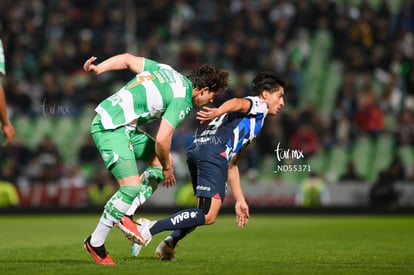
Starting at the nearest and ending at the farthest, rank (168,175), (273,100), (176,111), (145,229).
A: (176,111) → (168,175) → (145,229) → (273,100)

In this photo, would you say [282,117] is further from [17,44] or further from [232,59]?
[17,44]

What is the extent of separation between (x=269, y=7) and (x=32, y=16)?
6.47 m

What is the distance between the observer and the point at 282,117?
21.8 metres

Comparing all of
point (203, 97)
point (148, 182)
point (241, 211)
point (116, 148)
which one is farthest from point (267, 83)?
point (116, 148)

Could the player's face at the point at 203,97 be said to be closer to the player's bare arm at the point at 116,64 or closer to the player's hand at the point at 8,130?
the player's bare arm at the point at 116,64

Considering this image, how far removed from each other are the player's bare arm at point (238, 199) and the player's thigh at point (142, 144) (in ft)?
3.12

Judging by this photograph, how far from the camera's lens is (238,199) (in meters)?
10.5

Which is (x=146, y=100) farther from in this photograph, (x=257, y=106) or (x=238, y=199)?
(x=238, y=199)

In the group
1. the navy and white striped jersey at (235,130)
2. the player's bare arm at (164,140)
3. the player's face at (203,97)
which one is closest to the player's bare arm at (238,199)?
the navy and white striped jersey at (235,130)

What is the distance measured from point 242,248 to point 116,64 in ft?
12.8

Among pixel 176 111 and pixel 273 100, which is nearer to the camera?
pixel 176 111

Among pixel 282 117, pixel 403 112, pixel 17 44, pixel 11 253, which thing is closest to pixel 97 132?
pixel 11 253

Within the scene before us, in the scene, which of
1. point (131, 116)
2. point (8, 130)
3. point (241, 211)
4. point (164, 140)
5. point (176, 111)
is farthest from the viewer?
point (241, 211)

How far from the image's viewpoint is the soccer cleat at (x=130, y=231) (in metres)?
9.73
